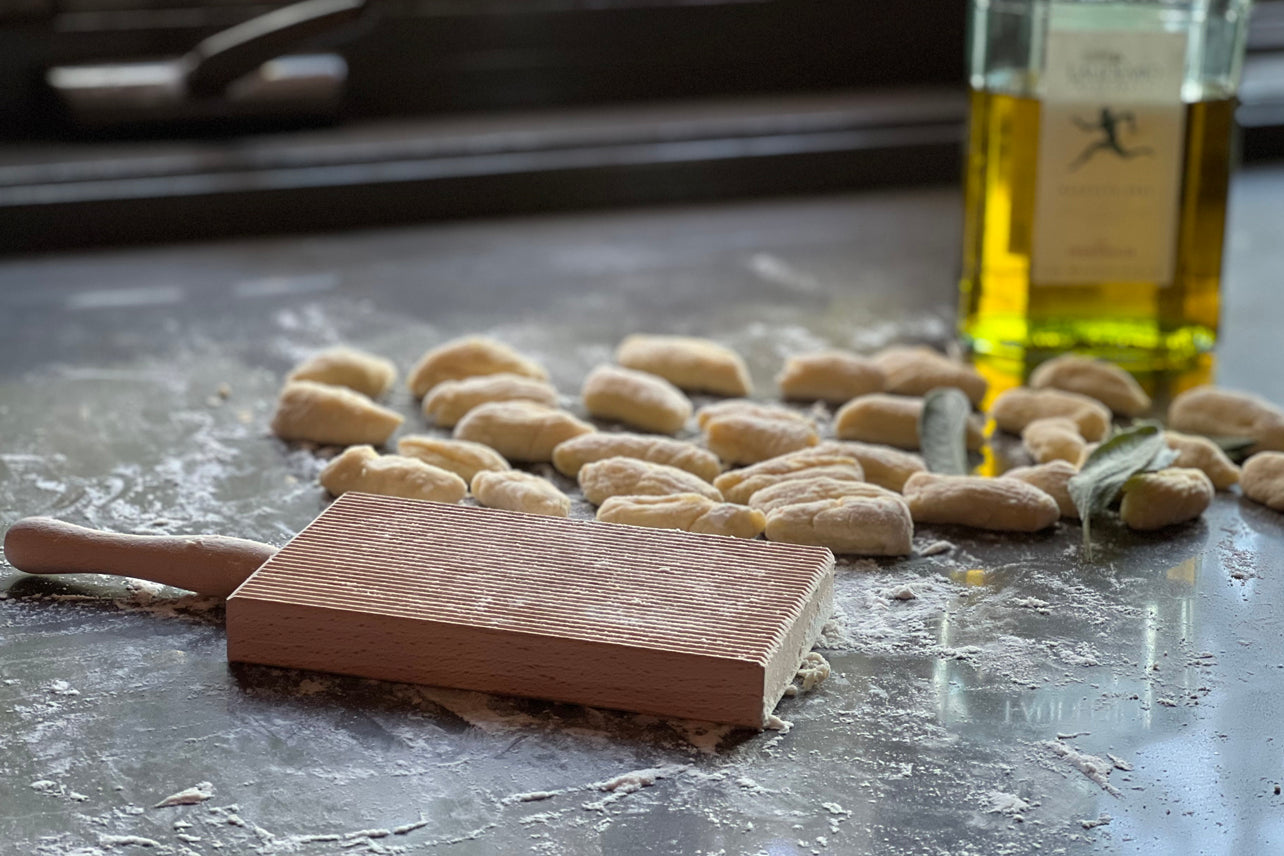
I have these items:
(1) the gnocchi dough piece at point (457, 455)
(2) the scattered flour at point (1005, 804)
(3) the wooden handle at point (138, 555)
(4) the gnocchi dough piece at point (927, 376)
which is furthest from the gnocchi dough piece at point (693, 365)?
(2) the scattered flour at point (1005, 804)

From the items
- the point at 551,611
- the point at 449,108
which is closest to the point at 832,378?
the point at 551,611

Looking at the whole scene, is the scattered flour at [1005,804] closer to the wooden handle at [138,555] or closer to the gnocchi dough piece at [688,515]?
the gnocchi dough piece at [688,515]

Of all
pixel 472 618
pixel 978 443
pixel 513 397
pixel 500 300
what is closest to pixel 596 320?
pixel 500 300

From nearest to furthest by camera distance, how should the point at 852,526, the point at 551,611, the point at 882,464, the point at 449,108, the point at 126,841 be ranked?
the point at 126,841 → the point at 551,611 → the point at 852,526 → the point at 882,464 → the point at 449,108

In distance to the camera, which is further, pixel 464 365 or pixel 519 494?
pixel 464 365

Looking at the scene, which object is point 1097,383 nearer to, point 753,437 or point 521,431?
point 753,437

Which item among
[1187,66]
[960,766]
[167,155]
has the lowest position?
[960,766]

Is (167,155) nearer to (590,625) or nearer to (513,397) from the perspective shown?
(513,397)

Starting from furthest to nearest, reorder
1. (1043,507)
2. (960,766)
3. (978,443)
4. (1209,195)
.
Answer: (1209,195)
(978,443)
(1043,507)
(960,766)
